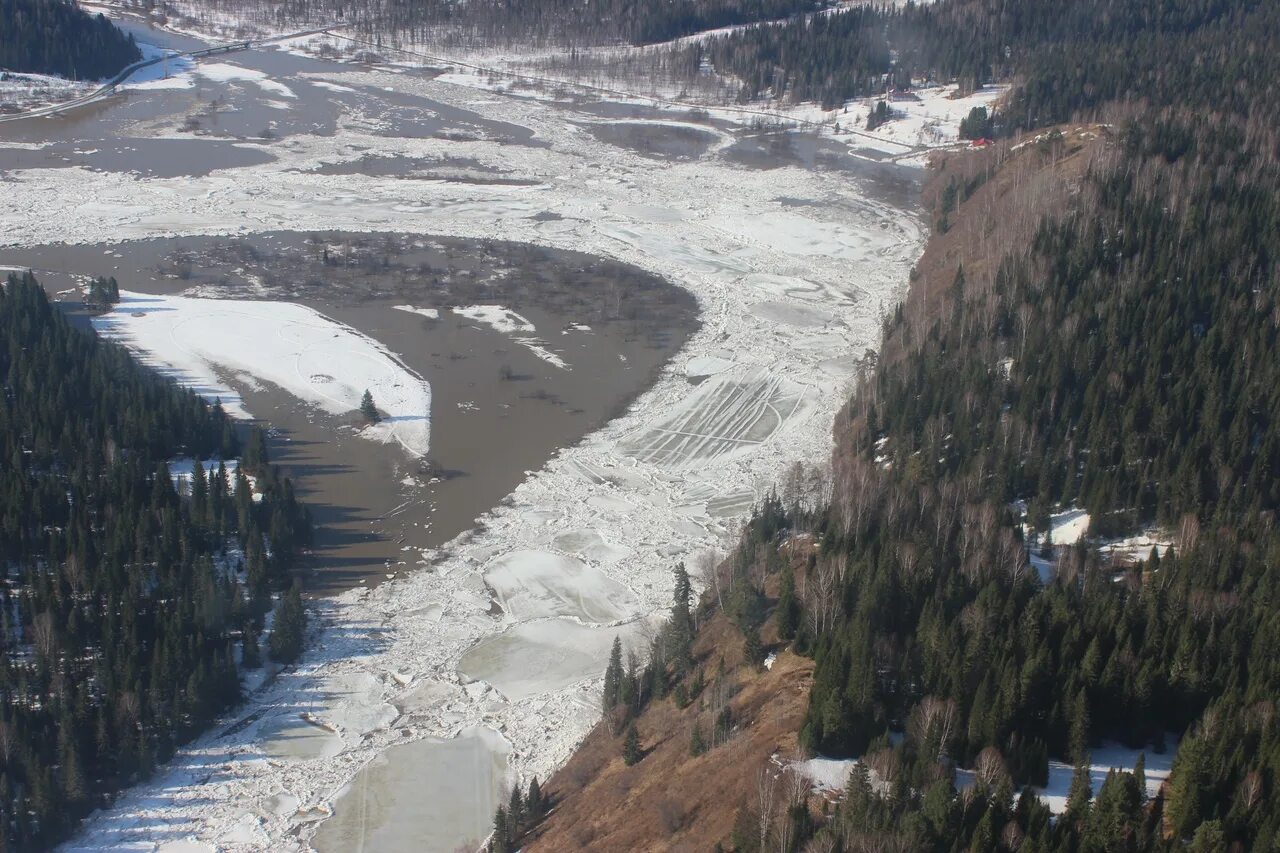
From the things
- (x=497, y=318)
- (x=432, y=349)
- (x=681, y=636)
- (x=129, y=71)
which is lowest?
(x=681, y=636)

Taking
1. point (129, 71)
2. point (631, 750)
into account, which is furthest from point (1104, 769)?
point (129, 71)

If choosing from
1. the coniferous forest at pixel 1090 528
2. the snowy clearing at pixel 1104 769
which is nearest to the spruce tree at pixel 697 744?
the coniferous forest at pixel 1090 528

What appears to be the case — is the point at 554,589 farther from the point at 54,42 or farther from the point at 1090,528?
the point at 54,42

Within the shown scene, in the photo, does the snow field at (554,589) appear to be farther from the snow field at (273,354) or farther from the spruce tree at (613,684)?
the snow field at (273,354)

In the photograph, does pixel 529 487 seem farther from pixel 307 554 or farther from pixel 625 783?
pixel 625 783

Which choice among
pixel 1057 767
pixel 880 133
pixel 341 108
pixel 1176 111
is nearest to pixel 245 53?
pixel 341 108

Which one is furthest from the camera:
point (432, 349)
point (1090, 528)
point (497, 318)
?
point (497, 318)
